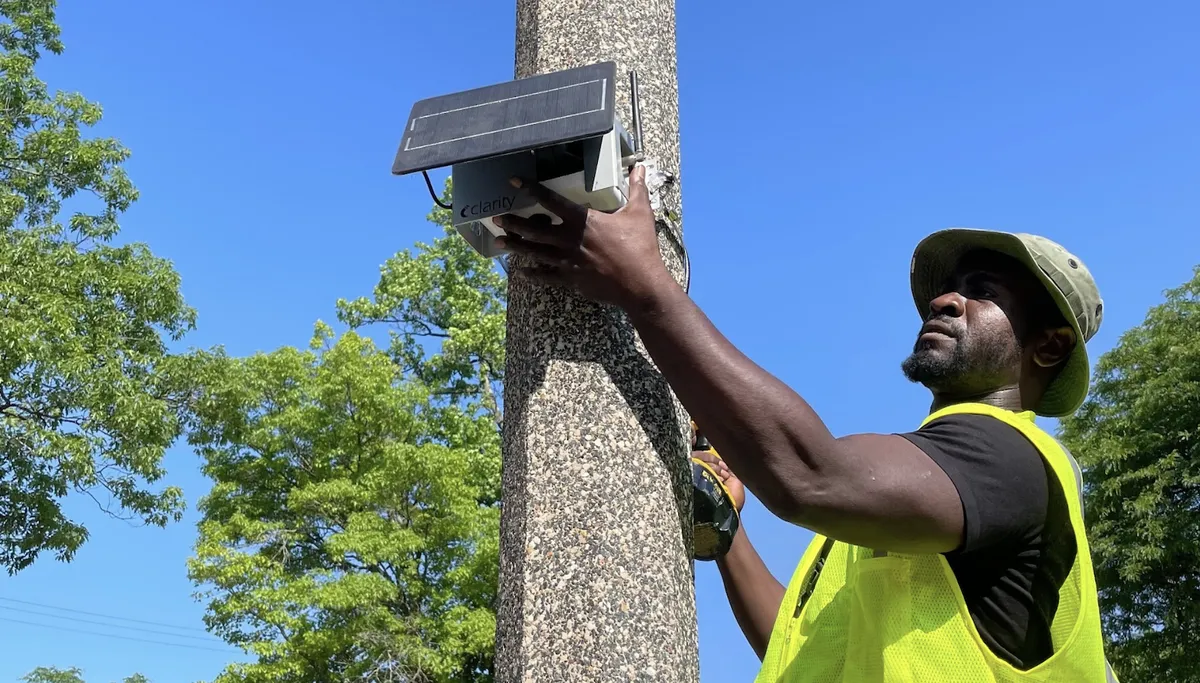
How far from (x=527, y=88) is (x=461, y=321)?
21.1 meters

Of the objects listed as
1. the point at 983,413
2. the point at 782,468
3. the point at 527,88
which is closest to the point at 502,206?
the point at 527,88

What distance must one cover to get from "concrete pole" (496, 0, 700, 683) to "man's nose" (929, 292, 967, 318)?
68 cm

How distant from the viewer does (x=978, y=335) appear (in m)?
2.53

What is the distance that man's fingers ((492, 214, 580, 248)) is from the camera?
240 cm

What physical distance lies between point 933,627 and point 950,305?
2.74ft

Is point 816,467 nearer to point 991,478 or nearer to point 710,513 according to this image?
point 991,478

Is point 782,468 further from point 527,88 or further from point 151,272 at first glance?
point 151,272

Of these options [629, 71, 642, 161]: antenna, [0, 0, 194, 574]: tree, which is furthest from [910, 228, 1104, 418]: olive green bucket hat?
[0, 0, 194, 574]: tree

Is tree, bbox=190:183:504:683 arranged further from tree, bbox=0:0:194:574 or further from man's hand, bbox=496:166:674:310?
man's hand, bbox=496:166:674:310

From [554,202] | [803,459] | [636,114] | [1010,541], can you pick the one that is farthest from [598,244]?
[1010,541]

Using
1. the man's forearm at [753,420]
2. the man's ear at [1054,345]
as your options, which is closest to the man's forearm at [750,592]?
the man's ear at [1054,345]

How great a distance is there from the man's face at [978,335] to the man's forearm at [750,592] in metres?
0.98

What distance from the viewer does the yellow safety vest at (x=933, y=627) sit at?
6.78ft

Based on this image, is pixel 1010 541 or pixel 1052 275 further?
pixel 1052 275
